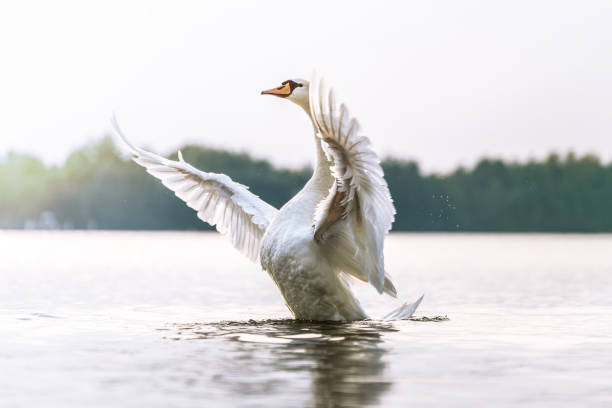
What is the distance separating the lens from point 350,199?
11.8 m

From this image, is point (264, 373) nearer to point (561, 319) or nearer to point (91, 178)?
point (561, 319)

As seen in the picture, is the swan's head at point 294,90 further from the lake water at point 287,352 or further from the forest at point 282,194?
the forest at point 282,194

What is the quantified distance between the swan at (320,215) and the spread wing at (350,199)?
11mm

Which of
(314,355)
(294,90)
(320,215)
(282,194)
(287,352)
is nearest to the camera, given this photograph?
(314,355)

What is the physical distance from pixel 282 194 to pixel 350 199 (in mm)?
106028

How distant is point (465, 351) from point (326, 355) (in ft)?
5.83

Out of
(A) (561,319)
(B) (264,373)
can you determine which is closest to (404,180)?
(A) (561,319)

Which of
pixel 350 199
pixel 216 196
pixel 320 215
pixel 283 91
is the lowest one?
pixel 320 215

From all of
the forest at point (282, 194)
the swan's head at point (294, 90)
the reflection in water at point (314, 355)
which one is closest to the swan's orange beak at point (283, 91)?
the swan's head at point (294, 90)

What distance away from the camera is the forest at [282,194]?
113m

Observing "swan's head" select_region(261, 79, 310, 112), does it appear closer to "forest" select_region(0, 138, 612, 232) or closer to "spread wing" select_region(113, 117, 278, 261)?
"spread wing" select_region(113, 117, 278, 261)

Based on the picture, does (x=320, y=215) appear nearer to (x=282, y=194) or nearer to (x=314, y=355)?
(x=314, y=355)

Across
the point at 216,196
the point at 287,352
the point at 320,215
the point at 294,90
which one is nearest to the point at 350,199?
the point at 320,215

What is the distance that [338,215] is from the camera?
1238 cm
